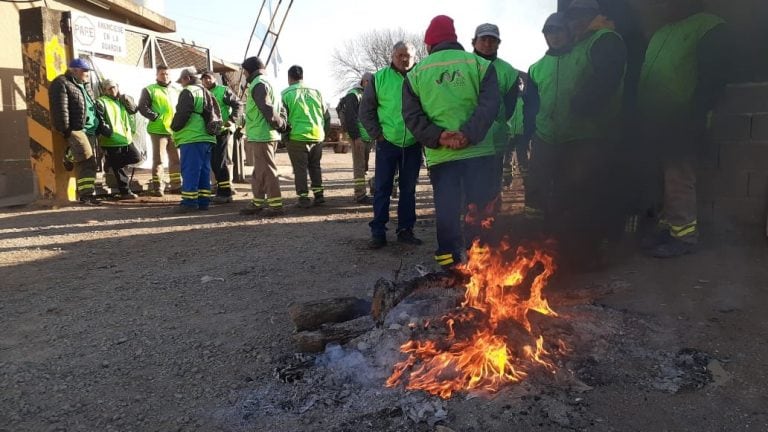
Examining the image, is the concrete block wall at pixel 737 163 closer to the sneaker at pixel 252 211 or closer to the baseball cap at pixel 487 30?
the baseball cap at pixel 487 30

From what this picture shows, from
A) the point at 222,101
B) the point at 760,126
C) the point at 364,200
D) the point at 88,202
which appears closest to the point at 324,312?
the point at 760,126

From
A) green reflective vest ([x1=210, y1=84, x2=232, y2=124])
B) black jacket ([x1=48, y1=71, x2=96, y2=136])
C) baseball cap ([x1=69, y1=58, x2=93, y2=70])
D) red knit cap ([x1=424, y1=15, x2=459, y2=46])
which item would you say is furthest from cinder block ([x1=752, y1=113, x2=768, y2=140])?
baseball cap ([x1=69, y1=58, x2=93, y2=70])

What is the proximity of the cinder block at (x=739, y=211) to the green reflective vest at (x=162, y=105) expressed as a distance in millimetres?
7752

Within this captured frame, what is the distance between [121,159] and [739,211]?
9.04 meters

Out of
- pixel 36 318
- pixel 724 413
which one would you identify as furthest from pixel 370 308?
pixel 36 318

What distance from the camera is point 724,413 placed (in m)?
2.45

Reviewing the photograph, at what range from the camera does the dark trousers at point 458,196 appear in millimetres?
4309

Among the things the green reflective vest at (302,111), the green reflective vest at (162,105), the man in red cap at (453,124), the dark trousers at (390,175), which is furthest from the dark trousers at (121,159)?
the man in red cap at (453,124)

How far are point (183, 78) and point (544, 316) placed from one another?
6.63m

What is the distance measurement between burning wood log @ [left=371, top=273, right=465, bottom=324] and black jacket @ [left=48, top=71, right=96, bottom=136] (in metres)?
6.98

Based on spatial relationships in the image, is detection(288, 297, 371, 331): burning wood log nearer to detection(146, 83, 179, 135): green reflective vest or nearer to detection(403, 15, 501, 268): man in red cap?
detection(403, 15, 501, 268): man in red cap

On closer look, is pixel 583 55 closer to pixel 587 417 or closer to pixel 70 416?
pixel 587 417

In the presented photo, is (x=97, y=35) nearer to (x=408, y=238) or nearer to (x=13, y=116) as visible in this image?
(x=13, y=116)

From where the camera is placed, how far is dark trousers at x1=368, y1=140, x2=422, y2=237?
18.2 ft
